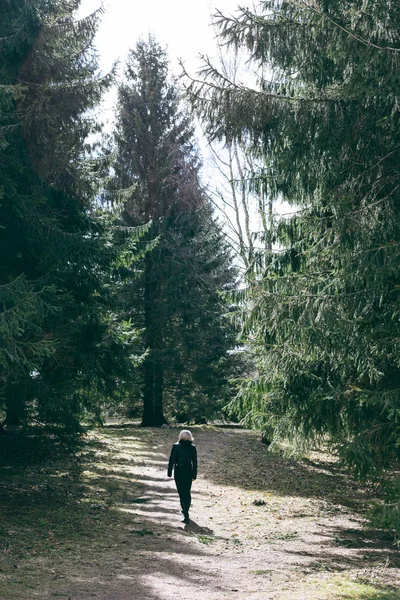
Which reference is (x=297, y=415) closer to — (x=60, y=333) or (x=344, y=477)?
(x=60, y=333)

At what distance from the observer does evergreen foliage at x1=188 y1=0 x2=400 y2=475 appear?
26.4 feet

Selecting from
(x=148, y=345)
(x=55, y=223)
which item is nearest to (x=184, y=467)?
(x=55, y=223)

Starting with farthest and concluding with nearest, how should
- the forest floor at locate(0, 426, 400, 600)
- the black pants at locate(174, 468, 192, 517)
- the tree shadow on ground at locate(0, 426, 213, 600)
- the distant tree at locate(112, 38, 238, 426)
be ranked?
1. the distant tree at locate(112, 38, 238, 426)
2. the black pants at locate(174, 468, 192, 517)
3. the forest floor at locate(0, 426, 400, 600)
4. the tree shadow on ground at locate(0, 426, 213, 600)

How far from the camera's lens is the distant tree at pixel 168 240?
26.1 metres

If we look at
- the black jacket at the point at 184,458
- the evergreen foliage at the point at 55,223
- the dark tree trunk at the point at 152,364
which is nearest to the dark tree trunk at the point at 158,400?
the dark tree trunk at the point at 152,364

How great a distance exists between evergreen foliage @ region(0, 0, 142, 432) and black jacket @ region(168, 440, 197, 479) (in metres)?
2.25

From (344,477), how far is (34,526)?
9.15m

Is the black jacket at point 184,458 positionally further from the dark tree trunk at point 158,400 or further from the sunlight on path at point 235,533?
the dark tree trunk at point 158,400

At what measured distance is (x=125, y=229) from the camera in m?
15.5

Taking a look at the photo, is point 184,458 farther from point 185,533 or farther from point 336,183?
point 336,183

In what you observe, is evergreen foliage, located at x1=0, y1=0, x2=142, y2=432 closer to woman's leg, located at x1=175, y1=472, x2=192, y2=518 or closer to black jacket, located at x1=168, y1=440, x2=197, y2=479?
black jacket, located at x1=168, y1=440, x2=197, y2=479

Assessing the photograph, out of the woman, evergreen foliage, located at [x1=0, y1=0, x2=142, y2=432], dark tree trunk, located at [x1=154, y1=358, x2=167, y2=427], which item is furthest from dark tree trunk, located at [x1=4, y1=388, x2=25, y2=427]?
dark tree trunk, located at [x1=154, y1=358, x2=167, y2=427]

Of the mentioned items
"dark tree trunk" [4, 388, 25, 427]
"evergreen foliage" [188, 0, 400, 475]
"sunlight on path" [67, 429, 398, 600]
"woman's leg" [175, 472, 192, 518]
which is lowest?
"sunlight on path" [67, 429, 398, 600]

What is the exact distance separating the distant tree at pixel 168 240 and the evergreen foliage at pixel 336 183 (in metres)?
16.1
